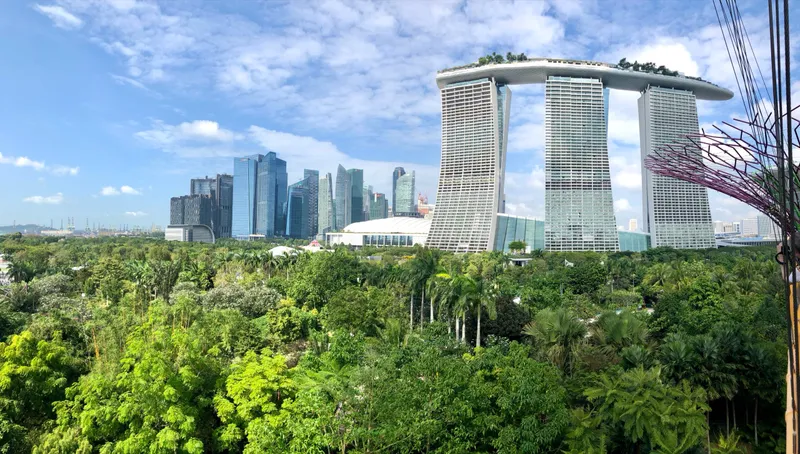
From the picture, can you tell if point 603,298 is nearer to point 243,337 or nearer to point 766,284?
point 766,284

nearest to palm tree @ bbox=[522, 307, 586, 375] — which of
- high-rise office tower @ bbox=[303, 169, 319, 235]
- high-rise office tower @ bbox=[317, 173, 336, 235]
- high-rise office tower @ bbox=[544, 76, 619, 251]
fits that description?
high-rise office tower @ bbox=[544, 76, 619, 251]

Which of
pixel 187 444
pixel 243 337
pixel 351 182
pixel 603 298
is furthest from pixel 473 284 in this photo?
pixel 351 182

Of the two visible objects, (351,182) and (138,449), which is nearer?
(138,449)

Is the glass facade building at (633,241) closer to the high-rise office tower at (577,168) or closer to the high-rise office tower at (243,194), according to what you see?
the high-rise office tower at (577,168)

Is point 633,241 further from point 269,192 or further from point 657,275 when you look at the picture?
point 269,192

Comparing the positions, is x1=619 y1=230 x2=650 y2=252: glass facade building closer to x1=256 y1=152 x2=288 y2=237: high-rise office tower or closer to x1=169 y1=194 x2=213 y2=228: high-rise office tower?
x1=256 y1=152 x2=288 y2=237: high-rise office tower

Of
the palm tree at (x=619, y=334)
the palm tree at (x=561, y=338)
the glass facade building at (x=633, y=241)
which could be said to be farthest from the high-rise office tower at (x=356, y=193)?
the palm tree at (x=561, y=338)
